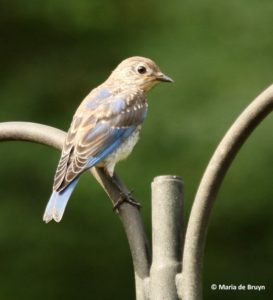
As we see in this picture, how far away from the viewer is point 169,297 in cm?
253

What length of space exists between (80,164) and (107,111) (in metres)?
0.74

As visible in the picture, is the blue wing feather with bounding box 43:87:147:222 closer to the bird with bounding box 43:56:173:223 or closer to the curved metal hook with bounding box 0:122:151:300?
the bird with bounding box 43:56:173:223

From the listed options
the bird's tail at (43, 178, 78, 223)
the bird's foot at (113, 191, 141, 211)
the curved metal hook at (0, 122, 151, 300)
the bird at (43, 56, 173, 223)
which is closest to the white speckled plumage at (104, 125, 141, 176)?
the bird at (43, 56, 173, 223)

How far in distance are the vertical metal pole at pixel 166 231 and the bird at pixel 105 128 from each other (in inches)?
24.4

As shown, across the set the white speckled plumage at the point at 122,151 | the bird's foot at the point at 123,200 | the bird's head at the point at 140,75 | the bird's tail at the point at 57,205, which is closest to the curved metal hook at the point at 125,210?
the bird's foot at the point at 123,200

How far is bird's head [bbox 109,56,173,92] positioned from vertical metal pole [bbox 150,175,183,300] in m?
2.19

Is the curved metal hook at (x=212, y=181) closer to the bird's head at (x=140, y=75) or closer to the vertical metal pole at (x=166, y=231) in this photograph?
the vertical metal pole at (x=166, y=231)

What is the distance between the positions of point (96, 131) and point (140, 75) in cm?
75

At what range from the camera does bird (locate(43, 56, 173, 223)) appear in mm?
3550

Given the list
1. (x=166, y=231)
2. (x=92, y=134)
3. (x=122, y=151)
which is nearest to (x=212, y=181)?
(x=166, y=231)

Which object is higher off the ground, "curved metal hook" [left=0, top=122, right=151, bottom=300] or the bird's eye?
the bird's eye

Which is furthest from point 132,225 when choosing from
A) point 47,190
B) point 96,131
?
point 47,190

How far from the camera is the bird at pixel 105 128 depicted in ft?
11.6

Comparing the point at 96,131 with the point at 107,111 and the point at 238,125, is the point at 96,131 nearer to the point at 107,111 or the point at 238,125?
the point at 107,111
